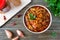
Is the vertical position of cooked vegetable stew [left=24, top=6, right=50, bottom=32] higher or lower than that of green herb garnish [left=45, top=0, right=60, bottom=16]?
lower

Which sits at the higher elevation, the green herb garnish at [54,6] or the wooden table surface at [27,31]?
the green herb garnish at [54,6]

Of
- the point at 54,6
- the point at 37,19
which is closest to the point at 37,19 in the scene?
the point at 37,19

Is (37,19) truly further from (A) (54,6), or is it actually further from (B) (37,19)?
(A) (54,6)

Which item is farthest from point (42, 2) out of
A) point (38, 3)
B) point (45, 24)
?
point (45, 24)

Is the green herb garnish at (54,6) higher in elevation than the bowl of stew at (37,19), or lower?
higher

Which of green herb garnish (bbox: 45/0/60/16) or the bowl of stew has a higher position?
green herb garnish (bbox: 45/0/60/16)

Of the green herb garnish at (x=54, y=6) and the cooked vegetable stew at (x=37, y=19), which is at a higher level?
the green herb garnish at (x=54, y=6)
